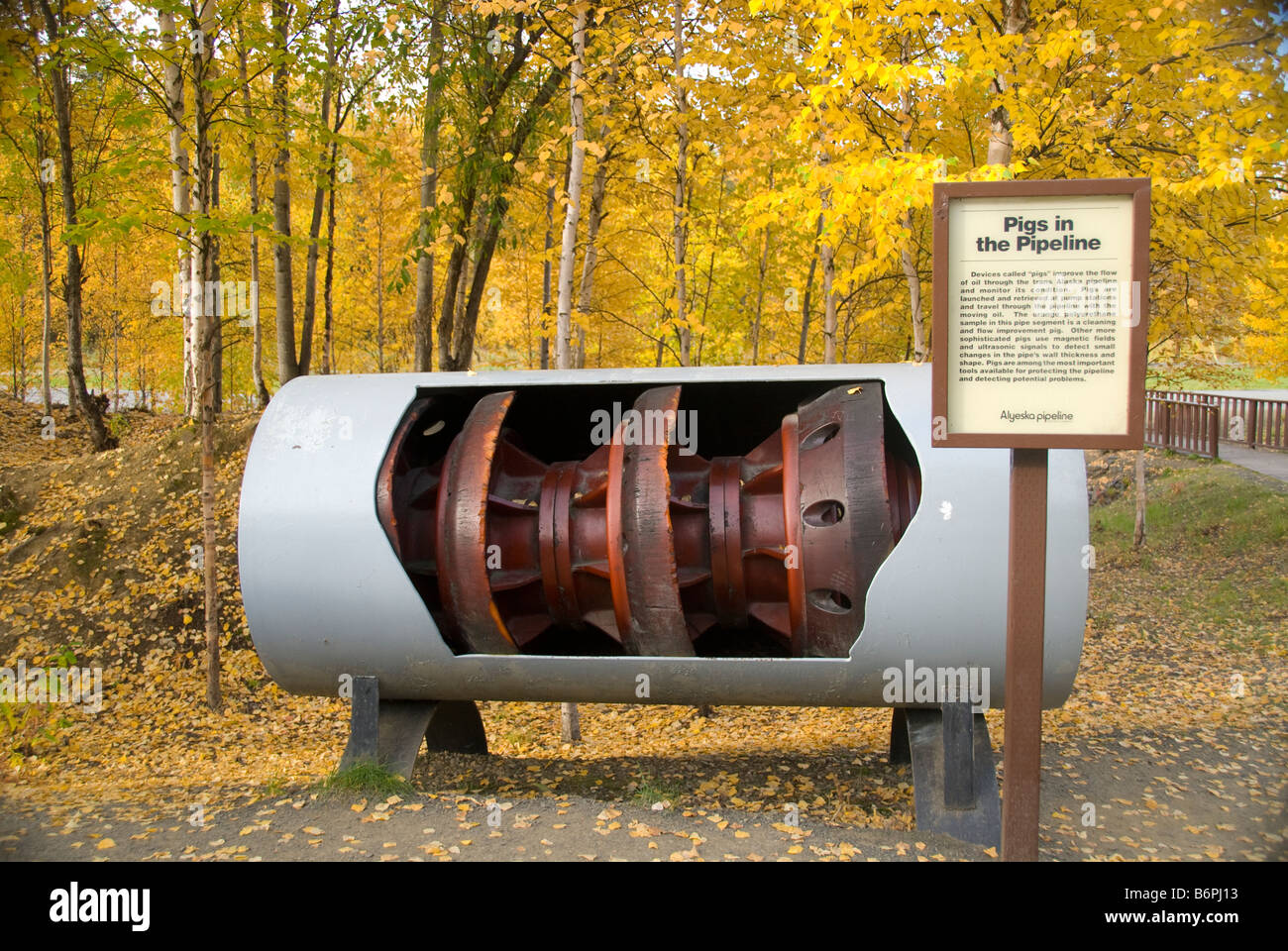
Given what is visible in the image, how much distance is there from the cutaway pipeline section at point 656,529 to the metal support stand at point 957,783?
65 centimetres

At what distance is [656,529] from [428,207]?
1014 cm

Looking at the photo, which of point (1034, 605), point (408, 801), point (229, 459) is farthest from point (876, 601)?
point (229, 459)

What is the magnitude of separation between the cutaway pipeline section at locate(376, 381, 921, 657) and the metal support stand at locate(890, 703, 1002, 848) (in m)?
0.65

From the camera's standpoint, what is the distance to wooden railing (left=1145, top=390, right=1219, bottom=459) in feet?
59.4

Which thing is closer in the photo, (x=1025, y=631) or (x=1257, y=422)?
(x=1025, y=631)

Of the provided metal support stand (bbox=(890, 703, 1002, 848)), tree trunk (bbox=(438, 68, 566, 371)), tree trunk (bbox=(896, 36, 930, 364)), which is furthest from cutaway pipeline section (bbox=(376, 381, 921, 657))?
tree trunk (bbox=(438, 68, 566, 371))

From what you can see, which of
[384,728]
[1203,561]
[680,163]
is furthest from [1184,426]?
[384,728]

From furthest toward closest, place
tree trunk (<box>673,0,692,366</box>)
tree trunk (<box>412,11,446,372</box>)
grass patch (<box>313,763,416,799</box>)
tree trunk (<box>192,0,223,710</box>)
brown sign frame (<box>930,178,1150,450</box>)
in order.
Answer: tree trunk (<box>412,11,446,372</box>) → tree trunk (<box>673,0,692,366</box>) → tree trunk (<box>192,0,223,710</box>) → grass patch (<box>313,763,416,799</box>) → brown sign frame (<box>930,178,1150,450</box>)

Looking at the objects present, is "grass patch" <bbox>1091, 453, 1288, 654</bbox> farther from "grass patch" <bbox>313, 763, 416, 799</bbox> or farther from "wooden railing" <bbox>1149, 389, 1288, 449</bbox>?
"grass patch" <bbox>313, 763, 416, 799</bbox>

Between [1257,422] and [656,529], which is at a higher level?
[1257,422]

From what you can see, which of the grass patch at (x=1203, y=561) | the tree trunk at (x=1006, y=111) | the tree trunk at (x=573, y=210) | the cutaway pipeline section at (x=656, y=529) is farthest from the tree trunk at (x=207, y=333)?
the grass patch at (x=1203, y=561)

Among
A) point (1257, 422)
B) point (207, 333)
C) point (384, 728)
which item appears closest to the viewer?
point (384, 728)

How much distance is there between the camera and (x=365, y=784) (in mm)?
4707

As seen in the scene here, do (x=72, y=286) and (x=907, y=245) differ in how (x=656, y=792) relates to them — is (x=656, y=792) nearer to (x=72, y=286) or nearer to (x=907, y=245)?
(x=907, y=245)
